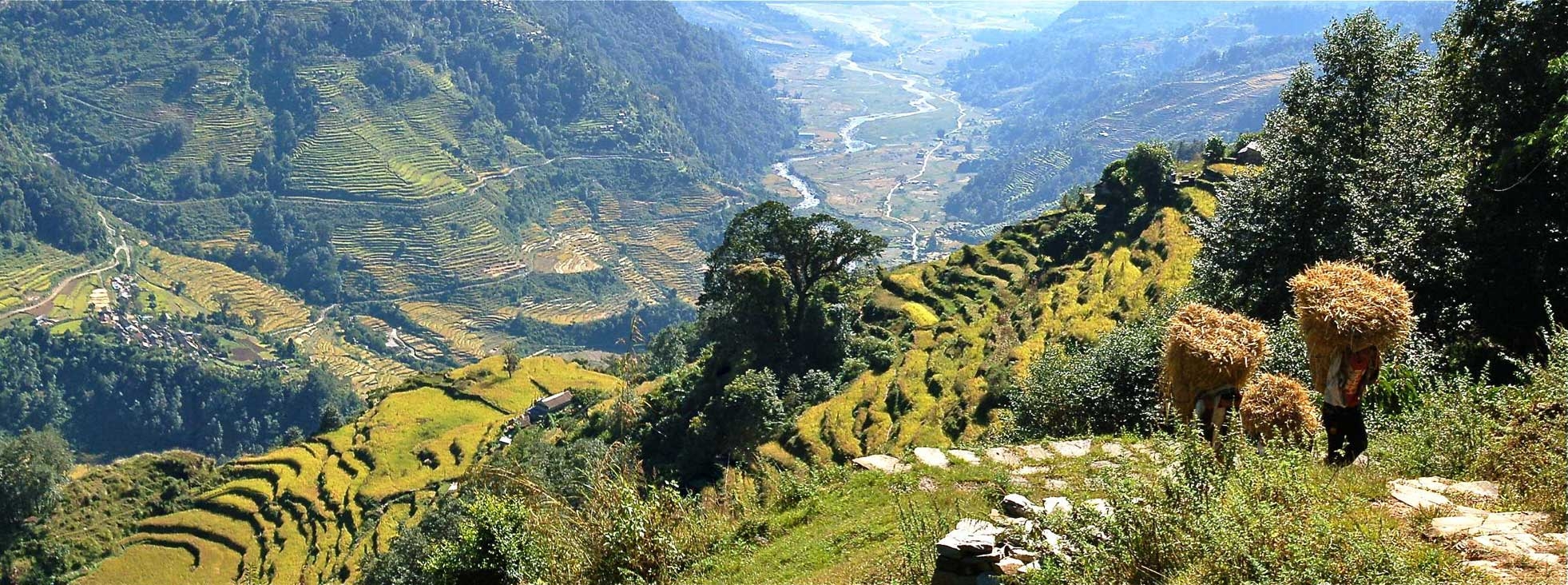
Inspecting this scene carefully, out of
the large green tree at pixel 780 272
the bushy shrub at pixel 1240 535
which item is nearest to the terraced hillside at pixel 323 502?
the large green tree at pixel 780 272

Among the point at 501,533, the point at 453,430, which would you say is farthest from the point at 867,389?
the point at 453,430

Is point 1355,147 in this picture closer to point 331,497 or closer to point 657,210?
point 331,497

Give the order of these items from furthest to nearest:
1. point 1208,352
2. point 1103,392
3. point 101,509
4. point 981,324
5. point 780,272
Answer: point 101,509
point 780,272
point 981,324
point 1103,392
point 1208,352

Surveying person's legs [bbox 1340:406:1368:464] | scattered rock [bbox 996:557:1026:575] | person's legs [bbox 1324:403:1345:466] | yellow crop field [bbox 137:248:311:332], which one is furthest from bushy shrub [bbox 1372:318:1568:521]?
yellow crop field [bbox 137:248:311:332]

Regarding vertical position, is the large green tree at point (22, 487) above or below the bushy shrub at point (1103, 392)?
below

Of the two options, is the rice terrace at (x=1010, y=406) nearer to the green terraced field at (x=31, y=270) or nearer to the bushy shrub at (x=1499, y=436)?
the bushy shrub at (x=1499, y=436)

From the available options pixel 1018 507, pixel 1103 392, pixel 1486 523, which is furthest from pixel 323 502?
pixel 1486 523

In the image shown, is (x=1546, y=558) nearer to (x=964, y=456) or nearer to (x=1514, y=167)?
(x=964, y=456)
